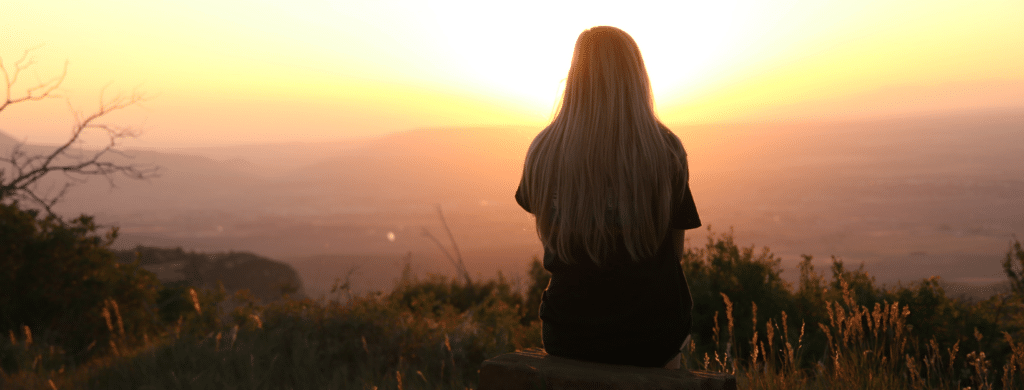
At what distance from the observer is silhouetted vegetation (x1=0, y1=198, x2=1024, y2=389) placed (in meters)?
4.64

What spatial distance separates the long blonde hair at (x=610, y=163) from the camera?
8.04ft

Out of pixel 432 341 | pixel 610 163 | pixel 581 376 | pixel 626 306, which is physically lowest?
pixel 432 341

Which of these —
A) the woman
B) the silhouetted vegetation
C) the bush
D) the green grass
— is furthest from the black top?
the bush

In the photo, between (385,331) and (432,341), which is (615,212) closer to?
(432,341)

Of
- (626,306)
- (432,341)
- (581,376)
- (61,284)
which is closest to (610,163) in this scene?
(626,306)

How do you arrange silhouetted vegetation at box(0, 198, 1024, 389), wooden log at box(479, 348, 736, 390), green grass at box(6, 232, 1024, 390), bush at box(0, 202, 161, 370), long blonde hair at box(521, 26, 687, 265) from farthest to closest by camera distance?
bush at box(0, 202, 161, 370), green grass at box(6, 232, 1024, 390), silhouetted vegetation at box(0, 198, 1024, 389), long blonde hair at box(521, 26, 687, 265), wooden log at box(479, 348, 736, 390)

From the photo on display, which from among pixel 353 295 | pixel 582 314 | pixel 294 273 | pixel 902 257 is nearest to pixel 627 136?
pixel 582 314

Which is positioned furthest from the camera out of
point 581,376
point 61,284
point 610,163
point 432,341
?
point 61,284

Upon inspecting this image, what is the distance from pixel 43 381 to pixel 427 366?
3.30 meters

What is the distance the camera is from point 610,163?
2.45 m

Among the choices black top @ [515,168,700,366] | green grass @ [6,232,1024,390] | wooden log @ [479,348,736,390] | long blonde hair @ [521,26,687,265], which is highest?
long blonde hair @ [521,26,687,265]

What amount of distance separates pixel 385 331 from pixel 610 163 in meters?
4.05

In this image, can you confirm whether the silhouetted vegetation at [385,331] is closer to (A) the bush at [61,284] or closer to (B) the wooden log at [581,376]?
(A) the bush at [61,284]

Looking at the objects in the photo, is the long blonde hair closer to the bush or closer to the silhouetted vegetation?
the silhouetted vegetation
